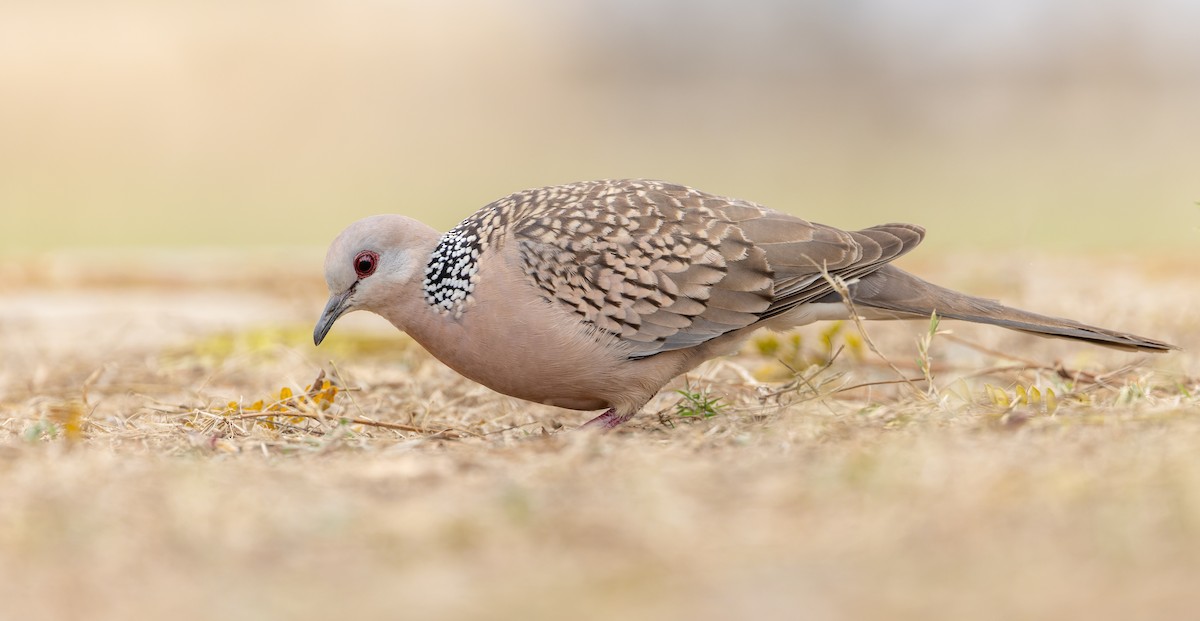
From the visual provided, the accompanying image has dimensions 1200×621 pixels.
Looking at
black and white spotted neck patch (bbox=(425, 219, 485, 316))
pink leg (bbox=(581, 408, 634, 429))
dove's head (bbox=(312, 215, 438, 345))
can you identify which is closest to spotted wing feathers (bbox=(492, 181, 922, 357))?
black and white spotted neck patch (bbox=(425, 219, 485, 316))

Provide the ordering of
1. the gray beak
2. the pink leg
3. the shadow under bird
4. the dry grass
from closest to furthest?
the dry grass → the shadow under bird → the pink leg → the gray beak

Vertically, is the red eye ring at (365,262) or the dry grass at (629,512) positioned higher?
the red eye ring at (365,262)

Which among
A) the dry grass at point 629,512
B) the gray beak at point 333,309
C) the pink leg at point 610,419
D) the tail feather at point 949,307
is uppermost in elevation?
the tail feather at point 949,307

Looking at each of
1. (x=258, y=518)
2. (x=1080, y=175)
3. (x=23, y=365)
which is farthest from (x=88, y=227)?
(x=1080, y=175)

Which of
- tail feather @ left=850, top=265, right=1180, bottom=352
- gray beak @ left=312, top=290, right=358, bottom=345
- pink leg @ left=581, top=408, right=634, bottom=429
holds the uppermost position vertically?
tail feather @ left=850, top=265, right=1180, bottom=352

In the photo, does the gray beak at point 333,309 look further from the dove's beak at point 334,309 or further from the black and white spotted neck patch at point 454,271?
the black and white spotted neck patch at point 454,271

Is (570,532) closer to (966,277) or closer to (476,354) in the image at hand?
(476,354)

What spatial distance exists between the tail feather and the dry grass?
0.27m

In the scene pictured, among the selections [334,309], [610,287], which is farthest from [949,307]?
[334,309]

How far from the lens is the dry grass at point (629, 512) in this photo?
2184mm

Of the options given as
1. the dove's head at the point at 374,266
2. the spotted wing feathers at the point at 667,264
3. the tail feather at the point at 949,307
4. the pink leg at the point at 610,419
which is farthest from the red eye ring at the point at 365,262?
the tail feather at the point at 949,307

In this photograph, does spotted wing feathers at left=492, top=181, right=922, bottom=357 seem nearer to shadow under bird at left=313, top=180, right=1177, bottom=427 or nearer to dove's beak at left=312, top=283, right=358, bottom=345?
shadow under bird at left=313, top=180, right=1177, bottom=427

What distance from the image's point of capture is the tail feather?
14.2 ft

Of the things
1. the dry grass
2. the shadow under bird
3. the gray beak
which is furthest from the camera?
the gray beak
